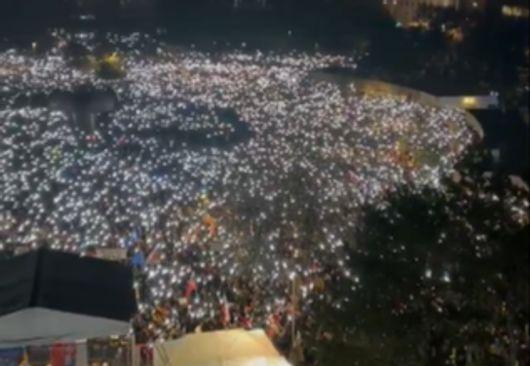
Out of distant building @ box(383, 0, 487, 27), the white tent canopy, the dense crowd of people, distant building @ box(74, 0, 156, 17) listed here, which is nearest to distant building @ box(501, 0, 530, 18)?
distant building @ box(383, 0, 487, 27)

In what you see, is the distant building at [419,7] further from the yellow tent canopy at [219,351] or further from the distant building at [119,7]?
the yellow tent canopy at [219,351]

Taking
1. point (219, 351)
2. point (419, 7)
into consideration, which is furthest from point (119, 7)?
point (219, 351)

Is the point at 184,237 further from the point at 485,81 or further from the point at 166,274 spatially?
the point at 485,81

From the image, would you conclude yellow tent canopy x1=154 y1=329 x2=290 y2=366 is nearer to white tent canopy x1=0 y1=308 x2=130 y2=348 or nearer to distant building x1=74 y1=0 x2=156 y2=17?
white tent canopy x1=0 y1=308 x2=130 y2=348

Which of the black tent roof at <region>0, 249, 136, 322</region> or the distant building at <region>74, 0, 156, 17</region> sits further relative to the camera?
the distant building at <region>74, 0, 156, 17</region>

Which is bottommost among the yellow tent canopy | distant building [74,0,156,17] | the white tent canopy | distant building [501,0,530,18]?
the yellow tent canopy

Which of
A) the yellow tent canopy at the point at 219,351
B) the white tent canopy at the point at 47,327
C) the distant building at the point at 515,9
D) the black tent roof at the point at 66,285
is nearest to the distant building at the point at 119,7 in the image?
the distant building at the point at 515,9
